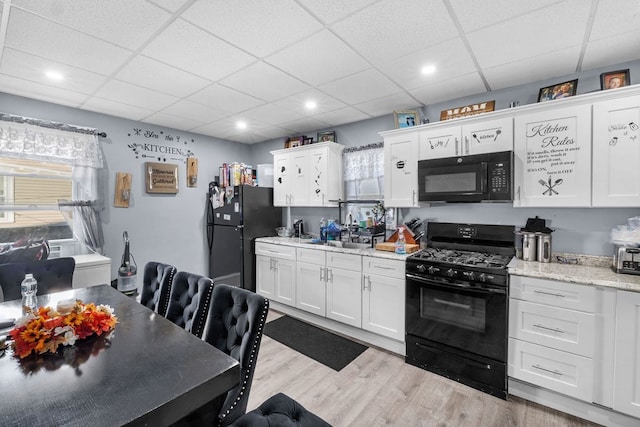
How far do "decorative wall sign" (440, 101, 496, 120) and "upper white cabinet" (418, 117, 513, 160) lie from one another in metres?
0.16

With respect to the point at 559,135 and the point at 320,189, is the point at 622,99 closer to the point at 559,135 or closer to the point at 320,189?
the point at 559,135

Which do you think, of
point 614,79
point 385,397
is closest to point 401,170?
point 614,79

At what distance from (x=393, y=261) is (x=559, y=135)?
1612 mm

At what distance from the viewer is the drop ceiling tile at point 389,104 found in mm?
2951

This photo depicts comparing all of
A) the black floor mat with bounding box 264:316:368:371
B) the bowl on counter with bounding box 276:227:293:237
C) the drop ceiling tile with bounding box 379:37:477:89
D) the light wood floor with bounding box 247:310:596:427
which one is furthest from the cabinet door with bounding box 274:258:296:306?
the drop ceiling tile with bounding box 379:37:477:89

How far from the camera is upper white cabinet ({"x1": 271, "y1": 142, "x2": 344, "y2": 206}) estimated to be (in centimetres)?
366

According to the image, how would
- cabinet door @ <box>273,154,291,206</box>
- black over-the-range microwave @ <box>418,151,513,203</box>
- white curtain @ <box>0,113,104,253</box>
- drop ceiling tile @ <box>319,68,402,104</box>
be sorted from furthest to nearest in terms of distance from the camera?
cabinet door @ <box>273,154,291,206</box>, white curtain @ <box>0,113,104,253</box>, drop ceiling tile @ <box>319,68,402,104</box>, black over-the-range microwave @ <box>418,151,513,203</box>

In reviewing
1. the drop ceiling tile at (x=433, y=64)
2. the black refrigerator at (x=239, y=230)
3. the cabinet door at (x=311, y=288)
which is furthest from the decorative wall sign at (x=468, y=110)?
the black refrigerator at (x=239, y=230)

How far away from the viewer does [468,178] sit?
253cm

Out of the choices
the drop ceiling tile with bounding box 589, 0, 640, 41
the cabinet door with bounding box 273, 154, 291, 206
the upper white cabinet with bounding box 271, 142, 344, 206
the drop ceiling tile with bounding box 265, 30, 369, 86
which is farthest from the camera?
the cabinet door with bounding box 273, 154, 291, 206

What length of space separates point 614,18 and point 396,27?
1222 mm

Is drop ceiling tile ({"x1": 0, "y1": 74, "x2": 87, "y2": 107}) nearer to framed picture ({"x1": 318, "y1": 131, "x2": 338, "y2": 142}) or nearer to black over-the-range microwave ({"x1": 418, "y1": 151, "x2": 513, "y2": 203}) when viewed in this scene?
framed picture ({"x1": 318, "y1": 131, "x2": 338, "y2": 142})

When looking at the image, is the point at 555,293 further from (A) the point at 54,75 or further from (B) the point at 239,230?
(A) the point at 54,75

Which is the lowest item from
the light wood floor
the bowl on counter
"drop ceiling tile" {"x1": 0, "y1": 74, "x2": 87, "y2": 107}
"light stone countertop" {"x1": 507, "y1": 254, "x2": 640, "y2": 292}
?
the light wood floor
